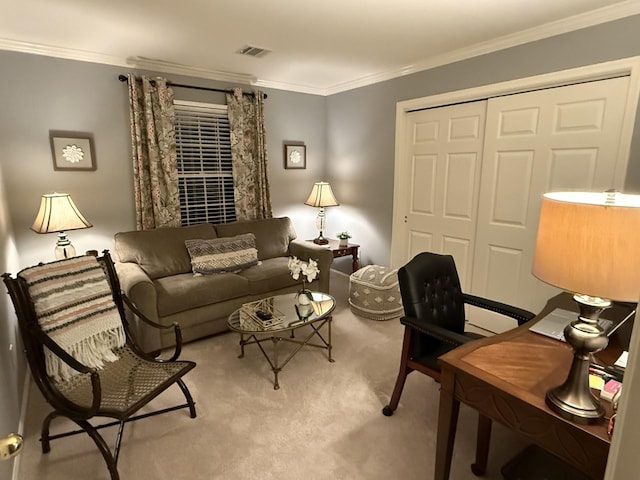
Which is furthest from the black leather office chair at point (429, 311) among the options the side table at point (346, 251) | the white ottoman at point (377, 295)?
the side table at point (346, 251)

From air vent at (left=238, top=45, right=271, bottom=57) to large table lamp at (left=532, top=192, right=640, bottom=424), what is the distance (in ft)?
9.31

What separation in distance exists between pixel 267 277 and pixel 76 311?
1.65 metres

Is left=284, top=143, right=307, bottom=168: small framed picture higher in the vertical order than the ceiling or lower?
lower

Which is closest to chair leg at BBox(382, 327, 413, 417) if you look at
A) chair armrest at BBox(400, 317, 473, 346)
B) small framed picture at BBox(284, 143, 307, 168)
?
chair armrest at BBox(400, 317, 473, 346)

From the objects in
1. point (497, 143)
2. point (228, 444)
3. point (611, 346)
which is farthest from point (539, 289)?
point (228, 444)

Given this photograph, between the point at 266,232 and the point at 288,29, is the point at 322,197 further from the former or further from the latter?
the point at 288,29

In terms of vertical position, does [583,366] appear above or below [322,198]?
below

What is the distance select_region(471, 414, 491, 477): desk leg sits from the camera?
5.58 ft

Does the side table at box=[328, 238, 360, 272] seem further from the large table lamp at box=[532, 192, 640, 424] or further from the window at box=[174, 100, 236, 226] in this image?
the large table lamp at box=[532, 192, 640, 424]

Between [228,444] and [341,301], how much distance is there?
7.32ft

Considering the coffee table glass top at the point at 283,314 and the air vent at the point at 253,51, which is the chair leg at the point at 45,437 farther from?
the air vent at the point at 253,51

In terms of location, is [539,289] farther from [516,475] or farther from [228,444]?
[228,444]

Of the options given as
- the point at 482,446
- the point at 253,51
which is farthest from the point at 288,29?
the point at 482,446

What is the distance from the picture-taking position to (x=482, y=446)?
67.6 inches
